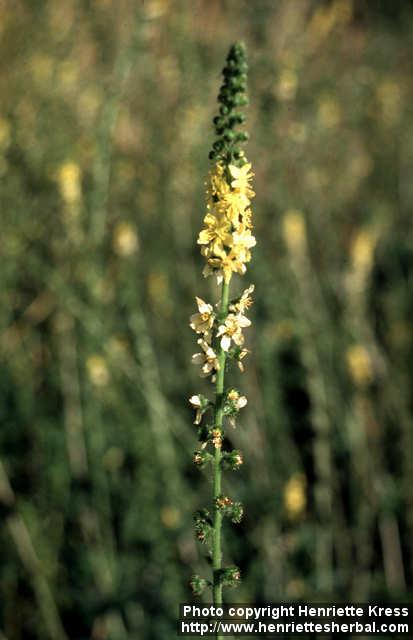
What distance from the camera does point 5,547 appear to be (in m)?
3.58

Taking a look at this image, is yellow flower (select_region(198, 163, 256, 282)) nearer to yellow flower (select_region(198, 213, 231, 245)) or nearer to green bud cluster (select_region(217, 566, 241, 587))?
yellow flower (select_region(198, 213, 231, 245))

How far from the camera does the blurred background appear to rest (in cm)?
345

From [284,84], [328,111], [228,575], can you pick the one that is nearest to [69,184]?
[284,84]

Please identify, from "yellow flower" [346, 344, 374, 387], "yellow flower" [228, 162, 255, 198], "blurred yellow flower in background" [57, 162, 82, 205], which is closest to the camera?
"yellow flower" [228, 162, 255, 198]

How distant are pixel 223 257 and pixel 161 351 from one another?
3.38 meters

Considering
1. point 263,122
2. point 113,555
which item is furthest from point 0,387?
point 263,122

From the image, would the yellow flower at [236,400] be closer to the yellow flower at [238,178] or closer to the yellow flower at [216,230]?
the yellow flower at [216,230]

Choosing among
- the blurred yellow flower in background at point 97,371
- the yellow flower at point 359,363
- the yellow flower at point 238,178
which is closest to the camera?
the yellow flower at point 238,178

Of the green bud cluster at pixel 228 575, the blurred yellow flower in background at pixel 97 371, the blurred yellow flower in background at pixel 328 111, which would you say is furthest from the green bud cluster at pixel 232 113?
the blurred yellow flower in background at pixel 328 111

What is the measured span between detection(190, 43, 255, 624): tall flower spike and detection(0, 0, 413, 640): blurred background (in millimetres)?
1591

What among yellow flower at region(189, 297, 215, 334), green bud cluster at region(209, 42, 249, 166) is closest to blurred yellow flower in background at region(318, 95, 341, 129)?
green bud cluster at region(209, 42, 249, 166)

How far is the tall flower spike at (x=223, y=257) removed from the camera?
5.31 ft

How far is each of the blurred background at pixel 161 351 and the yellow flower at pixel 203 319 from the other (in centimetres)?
158

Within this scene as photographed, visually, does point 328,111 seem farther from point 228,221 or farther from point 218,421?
point 218,421
